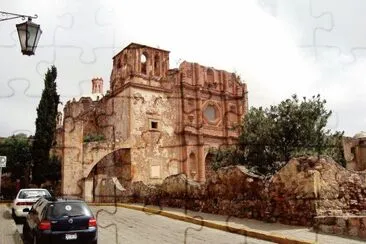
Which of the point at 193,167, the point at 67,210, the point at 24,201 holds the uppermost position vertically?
the point at 193,167

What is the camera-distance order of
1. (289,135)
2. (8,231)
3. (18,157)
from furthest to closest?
(18,157) → (289,135) → (8,231)

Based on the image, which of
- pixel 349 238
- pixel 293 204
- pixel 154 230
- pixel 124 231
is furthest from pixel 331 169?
pixel 124 231

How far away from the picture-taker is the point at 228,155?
2692 centimetres

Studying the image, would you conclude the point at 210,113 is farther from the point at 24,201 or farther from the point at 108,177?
the point at 24,201

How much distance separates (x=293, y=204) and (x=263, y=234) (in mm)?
1997

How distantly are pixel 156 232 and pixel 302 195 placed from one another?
4415 millimetres

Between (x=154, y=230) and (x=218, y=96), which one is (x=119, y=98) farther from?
(x=154, y=230)

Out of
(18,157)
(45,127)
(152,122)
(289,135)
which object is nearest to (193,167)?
(152,122)

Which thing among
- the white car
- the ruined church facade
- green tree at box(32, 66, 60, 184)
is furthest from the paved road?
green tree at box(32, 66, 60, 184)

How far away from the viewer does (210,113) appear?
45625 mm

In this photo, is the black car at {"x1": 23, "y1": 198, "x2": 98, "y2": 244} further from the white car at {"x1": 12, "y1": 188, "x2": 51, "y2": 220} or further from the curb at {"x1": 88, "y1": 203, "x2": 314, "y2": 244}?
the white car at {"x1": 12, "y1": 188, "x2": 51, "y2": 220}

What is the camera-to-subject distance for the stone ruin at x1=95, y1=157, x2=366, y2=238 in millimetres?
11234

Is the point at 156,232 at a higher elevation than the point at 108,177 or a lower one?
lower

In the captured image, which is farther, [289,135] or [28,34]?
→ [289,135]
